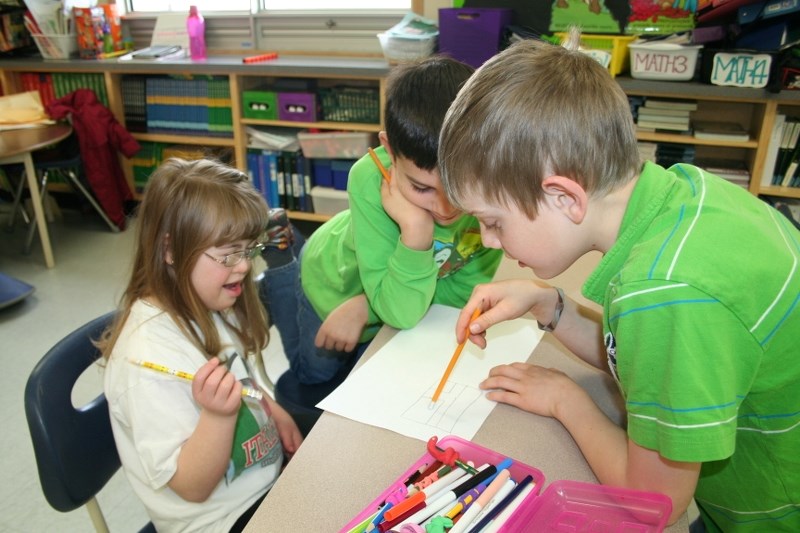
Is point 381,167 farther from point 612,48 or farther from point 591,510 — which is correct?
point 612,48

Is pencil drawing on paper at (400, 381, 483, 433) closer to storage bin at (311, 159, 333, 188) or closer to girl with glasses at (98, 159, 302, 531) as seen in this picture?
girl with glasses at (98, 159, 302, 531)

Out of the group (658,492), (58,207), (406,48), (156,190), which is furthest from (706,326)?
(58,207)

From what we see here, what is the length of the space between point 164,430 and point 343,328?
0.46 m

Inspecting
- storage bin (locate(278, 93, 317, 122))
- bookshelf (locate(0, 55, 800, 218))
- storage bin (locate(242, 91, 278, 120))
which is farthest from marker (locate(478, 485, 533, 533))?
storage bin (locate(242, 91, 278, 120))

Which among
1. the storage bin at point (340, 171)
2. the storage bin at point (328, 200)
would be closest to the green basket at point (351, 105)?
the storage bin at point (340, 171)

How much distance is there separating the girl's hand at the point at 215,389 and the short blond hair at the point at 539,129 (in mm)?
481

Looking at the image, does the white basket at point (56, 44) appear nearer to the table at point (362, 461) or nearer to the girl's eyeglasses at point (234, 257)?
the girl's eyeglasses at point (234, 257)

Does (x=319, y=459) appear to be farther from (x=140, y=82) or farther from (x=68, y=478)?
(x=140, y=82)

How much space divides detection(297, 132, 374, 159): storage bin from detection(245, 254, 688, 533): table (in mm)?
2506

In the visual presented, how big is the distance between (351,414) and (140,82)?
3.47 meters

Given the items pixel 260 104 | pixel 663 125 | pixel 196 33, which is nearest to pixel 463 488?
pixel 663 125

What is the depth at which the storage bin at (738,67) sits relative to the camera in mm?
2428

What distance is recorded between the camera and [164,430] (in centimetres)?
97

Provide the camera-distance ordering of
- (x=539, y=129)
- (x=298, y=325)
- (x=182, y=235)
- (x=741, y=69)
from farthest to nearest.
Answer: (x=741, y=69), (x=298, y=325), (x=182, y=235), (x=539, y=129)
